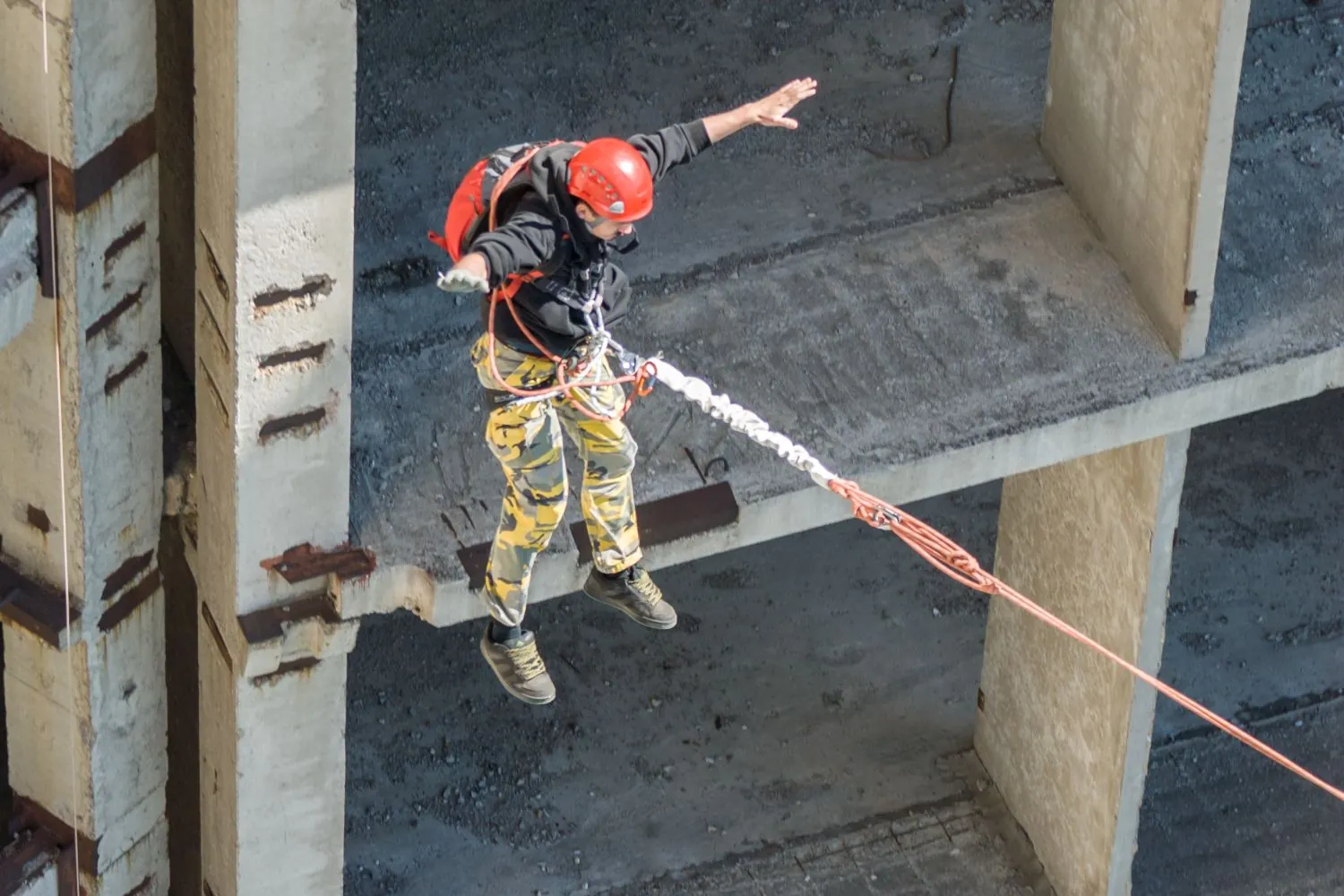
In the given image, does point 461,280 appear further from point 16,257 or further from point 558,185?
point 16,257

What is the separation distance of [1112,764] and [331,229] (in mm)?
7181

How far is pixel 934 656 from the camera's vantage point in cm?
1998

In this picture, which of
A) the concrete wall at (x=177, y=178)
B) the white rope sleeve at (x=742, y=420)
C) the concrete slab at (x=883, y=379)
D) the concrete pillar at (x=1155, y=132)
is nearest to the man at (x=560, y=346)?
the white rope sleeve at (x=742, y=420)

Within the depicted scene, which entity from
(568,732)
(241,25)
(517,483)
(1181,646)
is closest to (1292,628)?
(1181,646)

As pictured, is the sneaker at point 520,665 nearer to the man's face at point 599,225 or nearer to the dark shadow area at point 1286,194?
the man's face at point 599,225

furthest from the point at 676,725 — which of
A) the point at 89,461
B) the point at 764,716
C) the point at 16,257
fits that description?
the point at 16,257

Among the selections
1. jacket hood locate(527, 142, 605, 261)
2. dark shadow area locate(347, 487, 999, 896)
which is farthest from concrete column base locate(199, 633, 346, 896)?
jacket hood locate(527, 142, 605, 261)

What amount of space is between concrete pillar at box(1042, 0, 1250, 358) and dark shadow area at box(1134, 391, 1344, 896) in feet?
17.0

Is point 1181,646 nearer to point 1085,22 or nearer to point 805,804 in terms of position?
point 805,804

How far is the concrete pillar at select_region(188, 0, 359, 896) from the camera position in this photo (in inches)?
480

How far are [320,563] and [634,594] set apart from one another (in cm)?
159

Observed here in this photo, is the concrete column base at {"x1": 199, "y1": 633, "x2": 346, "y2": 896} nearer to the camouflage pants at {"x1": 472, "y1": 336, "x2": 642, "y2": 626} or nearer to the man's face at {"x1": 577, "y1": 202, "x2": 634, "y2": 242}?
the camouflage pants at {"x1": 472, "y1": 336, "x2": 642, "y2": 626}

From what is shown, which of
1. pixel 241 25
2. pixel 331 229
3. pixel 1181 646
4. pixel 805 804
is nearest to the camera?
pixel 241 25

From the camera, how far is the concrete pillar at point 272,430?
12.2 metres
